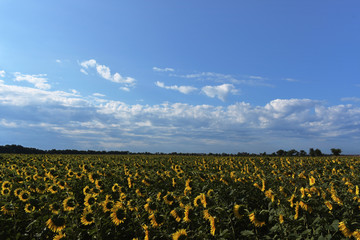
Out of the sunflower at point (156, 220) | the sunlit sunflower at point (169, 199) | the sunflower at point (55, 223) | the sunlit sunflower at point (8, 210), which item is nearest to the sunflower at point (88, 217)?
the sunflower at point (55, 223)

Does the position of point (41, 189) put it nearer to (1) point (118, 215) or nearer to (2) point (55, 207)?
(2) point (55, 207)

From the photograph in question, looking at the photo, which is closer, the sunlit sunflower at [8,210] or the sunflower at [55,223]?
the sunflower at [55,223]

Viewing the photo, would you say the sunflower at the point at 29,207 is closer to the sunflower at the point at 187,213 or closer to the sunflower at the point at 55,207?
the sunflower at the point at 55,207

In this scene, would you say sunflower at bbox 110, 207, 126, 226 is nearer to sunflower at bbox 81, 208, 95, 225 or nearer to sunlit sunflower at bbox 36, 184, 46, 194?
sunflower at bbox 81, 208, 95, 225

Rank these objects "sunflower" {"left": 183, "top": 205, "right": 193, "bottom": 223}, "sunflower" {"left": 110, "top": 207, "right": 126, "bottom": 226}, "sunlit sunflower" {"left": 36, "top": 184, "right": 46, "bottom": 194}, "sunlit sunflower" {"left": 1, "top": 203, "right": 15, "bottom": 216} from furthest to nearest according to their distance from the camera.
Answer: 1. "sunlit sunflower" {"left": 36, "top": 184, "right": 46, "bottom": 194}
2. "sunlit sunflower" {"left": 1, "top": 203, "right": 15, "bottom": 216}
3. "sunflower" {"left": 110, "top": 207, "right": 126, "bottom": 226}
4. "sunflower" {"left": 183, "top": 205, "right": 193, "bottom": 223}

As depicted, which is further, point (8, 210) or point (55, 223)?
point (8, 210)

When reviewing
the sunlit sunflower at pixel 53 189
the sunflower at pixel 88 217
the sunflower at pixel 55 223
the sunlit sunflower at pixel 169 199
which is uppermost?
the sunlit sunflower at pixel 169 199

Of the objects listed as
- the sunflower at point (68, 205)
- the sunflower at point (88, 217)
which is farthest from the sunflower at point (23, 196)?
the sunflower at point (88, 217)

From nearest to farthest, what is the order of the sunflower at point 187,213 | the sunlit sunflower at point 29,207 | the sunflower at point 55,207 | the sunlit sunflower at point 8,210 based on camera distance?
the sunflower at point 187,213
the sunflower at point 55,207
the sunlit sunflower at point 8,210
the sunlit sunflower at point 29,207

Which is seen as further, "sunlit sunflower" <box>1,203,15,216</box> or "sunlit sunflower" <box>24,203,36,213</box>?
"sunlit sunflower" <box>24,203,36,213</box>

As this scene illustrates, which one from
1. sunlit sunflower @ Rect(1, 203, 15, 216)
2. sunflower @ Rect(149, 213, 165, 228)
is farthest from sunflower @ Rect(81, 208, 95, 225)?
sunlit sunflower @ Rect(1, 203, 15, 216)

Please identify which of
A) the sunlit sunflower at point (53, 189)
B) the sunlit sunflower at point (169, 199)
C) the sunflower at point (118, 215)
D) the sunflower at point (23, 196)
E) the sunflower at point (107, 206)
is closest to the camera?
the sunflower at point (118, 215)

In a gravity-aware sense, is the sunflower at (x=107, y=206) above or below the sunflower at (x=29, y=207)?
above

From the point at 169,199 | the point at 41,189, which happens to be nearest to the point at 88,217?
the point at 169,199
